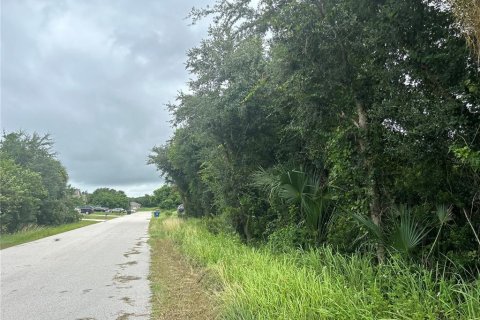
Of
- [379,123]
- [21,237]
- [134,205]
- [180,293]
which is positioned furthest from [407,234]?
→ [134,205]

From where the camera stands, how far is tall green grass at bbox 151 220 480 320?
364 centimetres

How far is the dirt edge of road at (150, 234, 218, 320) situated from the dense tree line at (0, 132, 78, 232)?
22.6 meters

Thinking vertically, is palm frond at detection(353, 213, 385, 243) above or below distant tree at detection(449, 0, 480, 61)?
below

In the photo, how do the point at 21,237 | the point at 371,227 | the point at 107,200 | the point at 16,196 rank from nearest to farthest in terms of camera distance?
the point at 371,227
the point at 21,237
the point at 16,196
the point at 107,200

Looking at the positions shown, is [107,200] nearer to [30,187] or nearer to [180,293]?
[30,187]

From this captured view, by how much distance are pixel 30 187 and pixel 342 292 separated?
36.5m

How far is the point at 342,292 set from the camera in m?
4.47

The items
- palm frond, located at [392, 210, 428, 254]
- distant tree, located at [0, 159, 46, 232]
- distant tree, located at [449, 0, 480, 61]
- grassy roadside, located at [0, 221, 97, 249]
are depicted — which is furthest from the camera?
distant tree, located at [0, 159, 46, 232]

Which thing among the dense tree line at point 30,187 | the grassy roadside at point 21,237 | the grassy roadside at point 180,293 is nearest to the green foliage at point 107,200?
the dense tree line at point 30,187

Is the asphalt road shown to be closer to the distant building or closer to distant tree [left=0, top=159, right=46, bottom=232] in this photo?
distant tree [left=0, top=159, right=46, bottom=232]

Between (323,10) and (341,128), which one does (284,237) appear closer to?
(341,128)

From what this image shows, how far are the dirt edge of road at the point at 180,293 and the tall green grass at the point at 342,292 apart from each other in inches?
20.5

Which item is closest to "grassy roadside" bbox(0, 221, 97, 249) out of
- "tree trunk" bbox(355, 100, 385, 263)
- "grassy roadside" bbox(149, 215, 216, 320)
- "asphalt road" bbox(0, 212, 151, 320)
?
"asphalt road" bbox(0, 212, 151, 320)

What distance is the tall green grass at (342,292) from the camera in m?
3.64
